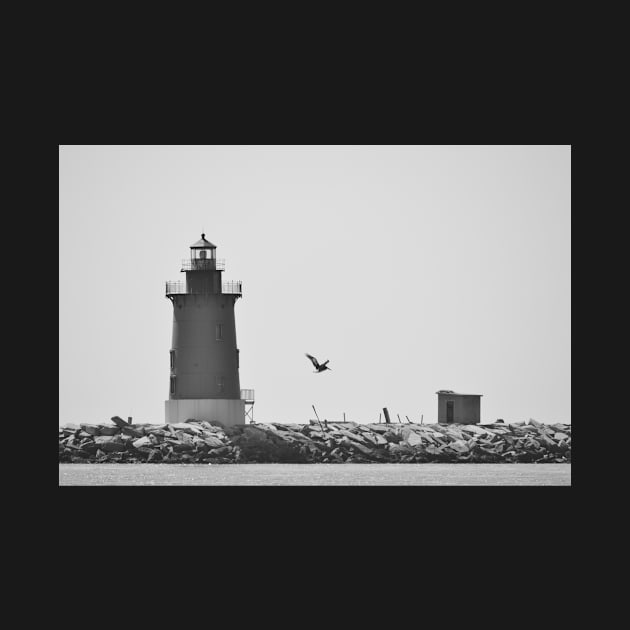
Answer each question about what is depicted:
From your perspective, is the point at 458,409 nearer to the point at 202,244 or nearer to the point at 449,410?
the point at 449,410

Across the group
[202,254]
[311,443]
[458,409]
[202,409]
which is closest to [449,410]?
[458,409]

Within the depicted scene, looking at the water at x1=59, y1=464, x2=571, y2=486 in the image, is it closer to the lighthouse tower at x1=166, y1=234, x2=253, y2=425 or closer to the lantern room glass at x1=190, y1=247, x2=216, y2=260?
the lighthouse tower at x1=166, y1=234, x2=253, y2=425

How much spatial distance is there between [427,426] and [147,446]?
11.0 meters

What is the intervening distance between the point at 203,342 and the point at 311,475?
20.8ft

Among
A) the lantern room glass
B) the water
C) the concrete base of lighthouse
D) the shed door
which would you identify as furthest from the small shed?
the lantern room glass

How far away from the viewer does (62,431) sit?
57031 mm

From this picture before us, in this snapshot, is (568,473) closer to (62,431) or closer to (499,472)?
(499,472)

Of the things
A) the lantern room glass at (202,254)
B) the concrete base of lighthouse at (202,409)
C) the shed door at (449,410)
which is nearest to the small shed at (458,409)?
the shed door at (449,410)

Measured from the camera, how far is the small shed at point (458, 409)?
200 ft

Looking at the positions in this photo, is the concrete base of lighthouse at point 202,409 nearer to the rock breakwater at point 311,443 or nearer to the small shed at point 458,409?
the rock breakwater at point 311,443

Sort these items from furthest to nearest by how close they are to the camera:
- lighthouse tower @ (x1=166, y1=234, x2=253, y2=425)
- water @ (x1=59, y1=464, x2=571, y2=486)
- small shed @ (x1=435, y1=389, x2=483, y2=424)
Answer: small shed @ (x1=435, y1=389, x2=483, y2=424) < lighthouse tower @ (x1=166, y1=234, x2=253, y2=425) < water @ (x1=59, y1=464, x2=571, y2=486)

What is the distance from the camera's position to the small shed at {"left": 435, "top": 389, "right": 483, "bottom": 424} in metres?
60.9

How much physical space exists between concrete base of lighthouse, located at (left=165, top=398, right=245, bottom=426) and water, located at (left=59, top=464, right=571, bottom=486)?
5.57 feet

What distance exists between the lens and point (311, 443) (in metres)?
57.1
